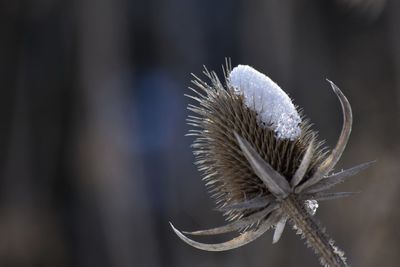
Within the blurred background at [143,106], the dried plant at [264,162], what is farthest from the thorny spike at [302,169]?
the blurred background at [143,106]

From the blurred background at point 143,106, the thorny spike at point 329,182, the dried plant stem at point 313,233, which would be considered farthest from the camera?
the blurred background at point 143,106

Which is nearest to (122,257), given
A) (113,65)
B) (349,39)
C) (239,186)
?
(113,65)

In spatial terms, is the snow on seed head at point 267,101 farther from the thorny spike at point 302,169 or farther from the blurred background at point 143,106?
the blurred background at point 143,106

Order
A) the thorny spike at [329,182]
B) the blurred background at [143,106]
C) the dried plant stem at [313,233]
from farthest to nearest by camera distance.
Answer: the blurred background at [143,106]
the thorny spike at [329,182]
the dried plant stem at [313,233]

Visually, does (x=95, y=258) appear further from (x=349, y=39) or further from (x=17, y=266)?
(x=349, y=39)

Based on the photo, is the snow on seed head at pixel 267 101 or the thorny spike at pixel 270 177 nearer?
the thorny spike at pixel 270 177

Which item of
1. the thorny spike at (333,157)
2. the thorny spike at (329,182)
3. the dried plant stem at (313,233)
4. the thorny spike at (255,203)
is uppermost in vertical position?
the thorny spike at (333,157)

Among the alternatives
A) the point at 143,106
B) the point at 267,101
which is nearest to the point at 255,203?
the point at 267,101

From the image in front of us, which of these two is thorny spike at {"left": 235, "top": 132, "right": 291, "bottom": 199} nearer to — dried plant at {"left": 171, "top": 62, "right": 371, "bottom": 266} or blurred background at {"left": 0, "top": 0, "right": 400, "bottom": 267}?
dried plant at {"left": 171, "top": 62, "right": 371, "bottom": 266}
